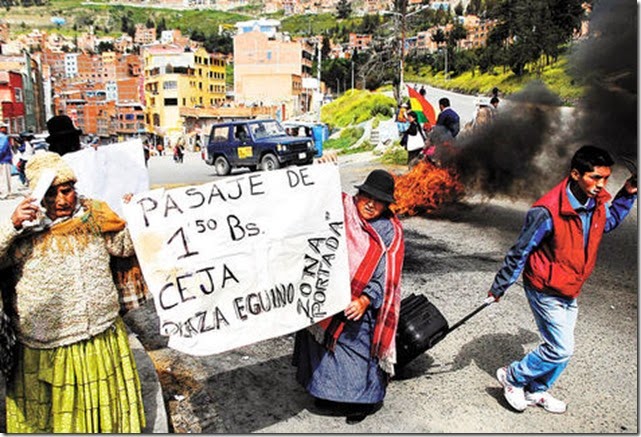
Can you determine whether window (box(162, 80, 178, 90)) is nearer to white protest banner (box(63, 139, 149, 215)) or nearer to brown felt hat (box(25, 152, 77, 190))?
white protest banner (box(63, 139, 149, 215))

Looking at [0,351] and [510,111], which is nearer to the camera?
[0,351]

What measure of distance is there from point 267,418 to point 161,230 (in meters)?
1.56

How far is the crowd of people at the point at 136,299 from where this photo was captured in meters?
2.83

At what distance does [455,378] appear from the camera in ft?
14.2

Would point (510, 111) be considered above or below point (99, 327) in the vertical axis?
above

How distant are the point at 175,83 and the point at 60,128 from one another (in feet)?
361

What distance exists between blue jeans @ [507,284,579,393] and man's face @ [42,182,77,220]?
2.75m

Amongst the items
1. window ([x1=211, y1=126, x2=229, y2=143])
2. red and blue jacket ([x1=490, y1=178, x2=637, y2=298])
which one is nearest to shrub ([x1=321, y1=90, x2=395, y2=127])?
window ([x1=211, y1=126, x2=229, y2=143])

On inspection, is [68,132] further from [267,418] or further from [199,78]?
[199,78]

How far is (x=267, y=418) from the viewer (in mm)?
3805

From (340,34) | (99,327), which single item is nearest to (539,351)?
(99,327)

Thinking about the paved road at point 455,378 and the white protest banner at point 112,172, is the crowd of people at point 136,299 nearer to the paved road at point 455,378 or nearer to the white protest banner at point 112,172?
the paved road at point 455,378

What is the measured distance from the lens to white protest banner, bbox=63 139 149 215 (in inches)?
166

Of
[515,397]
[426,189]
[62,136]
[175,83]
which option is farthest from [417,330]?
[175,83]
